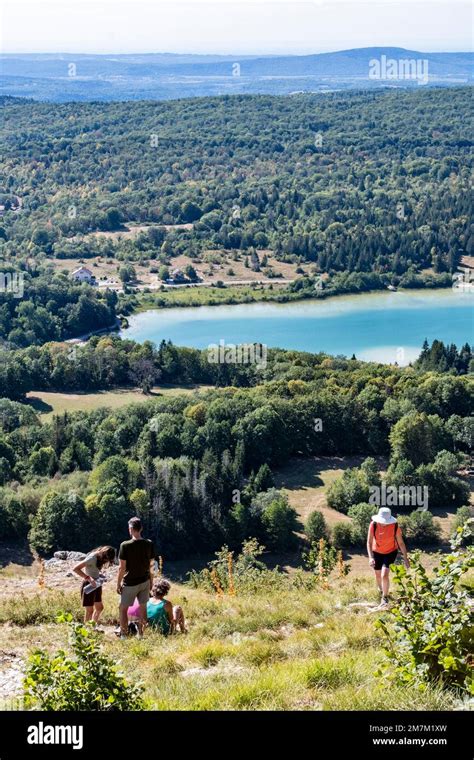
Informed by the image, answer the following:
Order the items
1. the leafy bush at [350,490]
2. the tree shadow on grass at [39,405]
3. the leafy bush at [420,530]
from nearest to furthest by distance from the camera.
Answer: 1. the leafy bush at [420,530]
2. the leafy bush at [350,490]
3. the tree shadow on grass at [39,405]

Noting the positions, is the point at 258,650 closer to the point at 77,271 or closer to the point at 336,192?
the point at 77,271

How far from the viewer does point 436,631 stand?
5.57m

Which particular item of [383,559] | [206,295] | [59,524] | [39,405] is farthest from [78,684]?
[206,295]

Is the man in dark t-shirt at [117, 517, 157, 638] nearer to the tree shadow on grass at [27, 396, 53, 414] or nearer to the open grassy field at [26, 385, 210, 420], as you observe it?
the open grassy field at [26, 385, 210, 420]

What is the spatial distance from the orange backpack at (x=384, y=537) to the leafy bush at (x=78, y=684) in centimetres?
442

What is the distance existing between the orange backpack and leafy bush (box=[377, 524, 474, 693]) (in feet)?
10.8

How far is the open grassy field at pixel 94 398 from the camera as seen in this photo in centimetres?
4753

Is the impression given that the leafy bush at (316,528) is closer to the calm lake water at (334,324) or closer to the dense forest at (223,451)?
the dense forest at (223,451)

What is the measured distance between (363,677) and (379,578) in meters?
3.14

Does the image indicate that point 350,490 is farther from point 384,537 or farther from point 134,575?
point 134,575

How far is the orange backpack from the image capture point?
9273 millimetres

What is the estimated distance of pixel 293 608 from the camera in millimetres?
9344

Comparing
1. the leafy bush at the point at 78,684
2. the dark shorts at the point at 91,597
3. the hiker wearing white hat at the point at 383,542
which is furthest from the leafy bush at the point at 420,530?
the leafy bush at the point at 78,684
